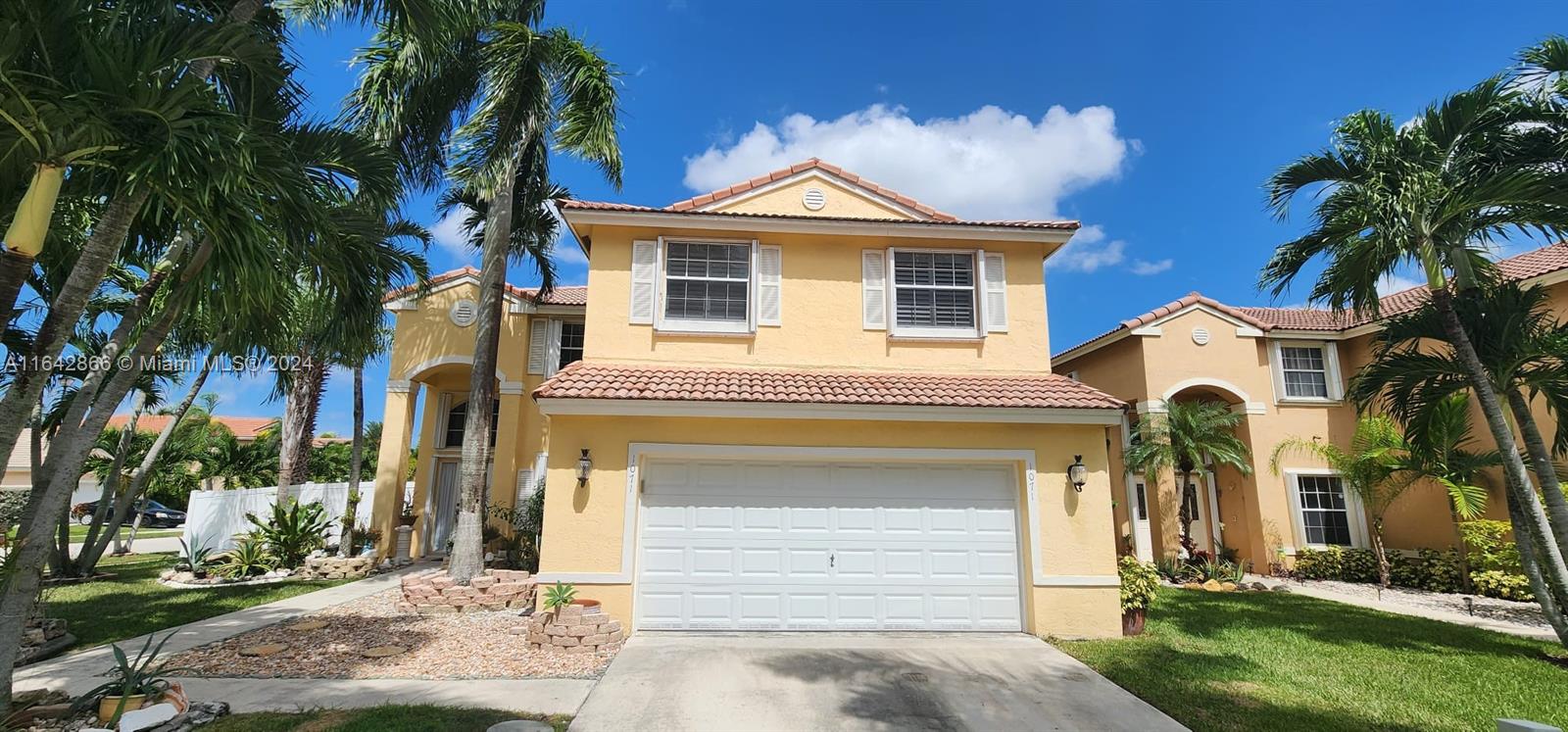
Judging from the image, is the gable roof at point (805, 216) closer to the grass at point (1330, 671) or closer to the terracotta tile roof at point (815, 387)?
the terracotta tile roof at point (815, 387)

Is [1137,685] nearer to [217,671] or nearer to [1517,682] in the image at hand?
[1517,682]

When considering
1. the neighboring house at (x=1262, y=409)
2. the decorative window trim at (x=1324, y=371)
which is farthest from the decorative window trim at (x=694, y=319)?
the decorative window trim at (x=1324, y=371)

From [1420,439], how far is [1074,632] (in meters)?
5.86

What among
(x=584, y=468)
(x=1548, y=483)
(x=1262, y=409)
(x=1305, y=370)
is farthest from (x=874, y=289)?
(x=1305, y=370)

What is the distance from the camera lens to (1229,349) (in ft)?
53.7

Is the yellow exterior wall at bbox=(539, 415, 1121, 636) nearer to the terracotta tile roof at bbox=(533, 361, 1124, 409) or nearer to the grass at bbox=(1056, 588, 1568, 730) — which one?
the terracotta tile roof at bbox=(533, 361, 1124, 409)

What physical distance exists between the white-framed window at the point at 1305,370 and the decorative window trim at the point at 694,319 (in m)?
14.0

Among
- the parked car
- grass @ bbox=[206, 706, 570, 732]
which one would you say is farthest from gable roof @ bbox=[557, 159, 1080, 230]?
the parked car

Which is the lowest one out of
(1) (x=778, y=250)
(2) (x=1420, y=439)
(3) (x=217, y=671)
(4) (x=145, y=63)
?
(3) (x=217, y=671)

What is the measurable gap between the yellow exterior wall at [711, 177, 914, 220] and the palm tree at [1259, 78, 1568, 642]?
20.3ft

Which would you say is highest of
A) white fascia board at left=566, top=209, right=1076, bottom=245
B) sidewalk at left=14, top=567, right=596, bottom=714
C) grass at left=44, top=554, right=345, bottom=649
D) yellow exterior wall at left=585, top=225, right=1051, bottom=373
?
white fascia board at left=566, top=209, right=1076, bottom=245

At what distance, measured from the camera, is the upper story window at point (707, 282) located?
1076cm

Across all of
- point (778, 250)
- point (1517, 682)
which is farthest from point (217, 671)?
point (1517, 682)

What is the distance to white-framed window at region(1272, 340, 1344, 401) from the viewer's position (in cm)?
1648
